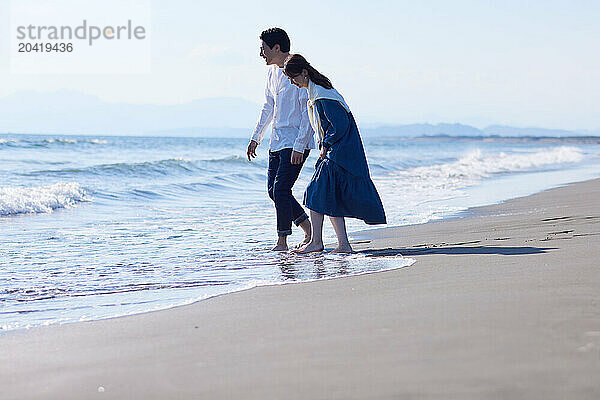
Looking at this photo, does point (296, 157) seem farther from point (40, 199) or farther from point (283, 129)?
point (40, 199)

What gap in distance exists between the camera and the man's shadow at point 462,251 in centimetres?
483

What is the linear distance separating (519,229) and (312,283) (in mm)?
3237

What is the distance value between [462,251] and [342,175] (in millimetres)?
1111

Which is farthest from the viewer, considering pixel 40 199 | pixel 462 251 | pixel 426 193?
pixel 426 193

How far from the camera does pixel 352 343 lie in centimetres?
258

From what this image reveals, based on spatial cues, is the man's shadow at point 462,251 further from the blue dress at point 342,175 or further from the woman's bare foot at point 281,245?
the woman's bare foot at point 281,245

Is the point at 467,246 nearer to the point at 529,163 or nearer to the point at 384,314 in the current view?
the point at 384,314

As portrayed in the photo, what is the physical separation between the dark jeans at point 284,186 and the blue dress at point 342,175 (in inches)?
16.7

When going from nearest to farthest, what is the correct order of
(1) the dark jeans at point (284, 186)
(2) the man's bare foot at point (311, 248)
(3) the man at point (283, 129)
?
1. (2) the man's bare foot at point (311, 248)
2. (3) the man at point (283, 129)
3. (1) the dark jeans at point (284, 186)

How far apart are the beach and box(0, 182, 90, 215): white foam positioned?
7.10 meters

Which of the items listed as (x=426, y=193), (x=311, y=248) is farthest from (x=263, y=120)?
(x=426, y=193)

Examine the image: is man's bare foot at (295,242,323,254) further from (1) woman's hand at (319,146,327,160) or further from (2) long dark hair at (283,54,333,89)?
(2) long dark hair at (283,54,333,89)

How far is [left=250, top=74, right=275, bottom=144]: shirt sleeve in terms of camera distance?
20.9 feet

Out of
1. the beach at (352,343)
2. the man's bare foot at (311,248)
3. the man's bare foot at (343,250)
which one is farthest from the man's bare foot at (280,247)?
the beach at (352,343)
